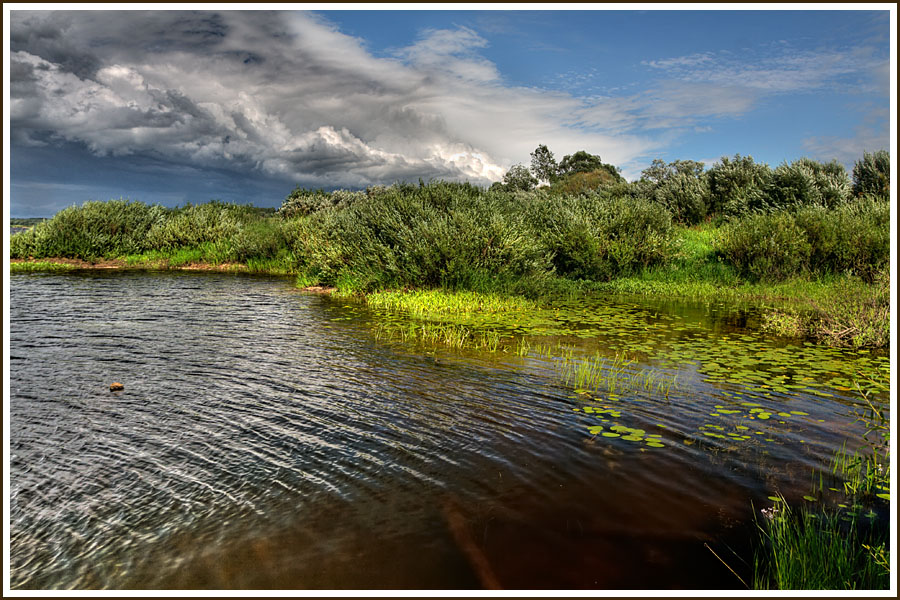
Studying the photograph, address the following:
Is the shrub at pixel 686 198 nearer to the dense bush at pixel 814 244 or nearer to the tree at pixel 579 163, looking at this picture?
the dense bush at pixel 814 244

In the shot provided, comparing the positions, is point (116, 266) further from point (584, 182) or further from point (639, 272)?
point (584, 182)

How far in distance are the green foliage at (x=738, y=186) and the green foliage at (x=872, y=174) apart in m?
4.90

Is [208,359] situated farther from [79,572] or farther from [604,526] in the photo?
[604,526]

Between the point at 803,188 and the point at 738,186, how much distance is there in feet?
25.3

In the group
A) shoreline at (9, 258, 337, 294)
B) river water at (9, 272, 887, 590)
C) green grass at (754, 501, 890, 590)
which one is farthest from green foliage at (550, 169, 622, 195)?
green grass at (754, 501, 890, 590)

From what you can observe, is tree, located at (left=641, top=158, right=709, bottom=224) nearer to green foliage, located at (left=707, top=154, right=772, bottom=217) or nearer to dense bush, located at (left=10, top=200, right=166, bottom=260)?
green foliage, located at (left=707, top=154, right=772, bottom=217)

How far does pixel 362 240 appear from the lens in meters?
23.5

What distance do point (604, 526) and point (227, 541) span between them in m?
3.30

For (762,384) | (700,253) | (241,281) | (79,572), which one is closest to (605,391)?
(762,384)

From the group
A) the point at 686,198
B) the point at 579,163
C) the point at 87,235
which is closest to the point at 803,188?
the point at 686,198

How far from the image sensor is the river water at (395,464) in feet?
14.8

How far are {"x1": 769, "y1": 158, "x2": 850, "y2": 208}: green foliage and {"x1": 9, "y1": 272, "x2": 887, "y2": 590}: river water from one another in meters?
21.6

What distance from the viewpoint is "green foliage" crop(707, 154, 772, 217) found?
32219 millimetres

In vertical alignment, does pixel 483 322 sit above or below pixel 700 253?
below
